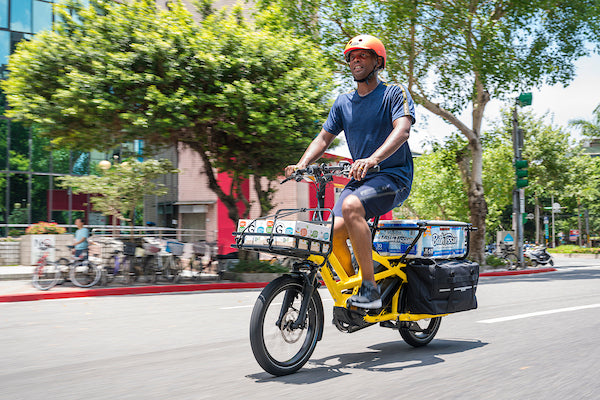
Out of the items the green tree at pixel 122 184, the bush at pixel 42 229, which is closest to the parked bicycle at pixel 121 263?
the bush at pixel 42 229

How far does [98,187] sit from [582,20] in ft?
60.3

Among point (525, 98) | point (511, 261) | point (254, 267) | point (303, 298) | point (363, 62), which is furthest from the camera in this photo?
point (511, 261)

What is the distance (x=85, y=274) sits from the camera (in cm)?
1324

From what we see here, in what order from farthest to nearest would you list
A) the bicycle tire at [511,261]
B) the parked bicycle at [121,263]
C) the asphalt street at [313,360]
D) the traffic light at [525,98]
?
the bicycle tire at [511,261]
the traffic light at [525,98]
the parked bicycle at [121,263]
the asphalt street at [313,360]

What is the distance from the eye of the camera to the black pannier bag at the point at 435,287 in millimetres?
4668

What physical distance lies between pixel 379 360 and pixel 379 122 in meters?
1.83

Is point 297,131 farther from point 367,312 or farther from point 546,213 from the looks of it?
point 546,213

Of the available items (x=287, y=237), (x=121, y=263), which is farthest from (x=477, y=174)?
(x=287, y=237)

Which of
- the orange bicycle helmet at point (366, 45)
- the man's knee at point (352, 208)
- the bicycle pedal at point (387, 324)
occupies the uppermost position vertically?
the orange bicycle helmet at point (366, 45)

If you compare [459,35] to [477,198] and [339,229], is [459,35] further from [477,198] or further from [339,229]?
[339,229]

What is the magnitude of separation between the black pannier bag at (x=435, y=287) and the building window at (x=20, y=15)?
1018 inches

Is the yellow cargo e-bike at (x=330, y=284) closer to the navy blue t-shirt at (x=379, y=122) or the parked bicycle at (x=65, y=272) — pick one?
the navy blue t-shirt at (x=379, y=122)

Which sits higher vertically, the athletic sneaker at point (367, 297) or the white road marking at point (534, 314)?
the athletic sneaker at point (367, 297)

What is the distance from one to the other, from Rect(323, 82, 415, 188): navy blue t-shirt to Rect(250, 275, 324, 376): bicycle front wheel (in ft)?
3.65
